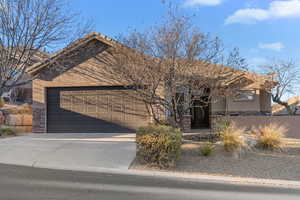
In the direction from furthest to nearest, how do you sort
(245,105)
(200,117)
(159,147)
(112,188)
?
(200,117) → (245,105) → (159,147) → (112,188)

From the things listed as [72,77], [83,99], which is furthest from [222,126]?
[72,77]

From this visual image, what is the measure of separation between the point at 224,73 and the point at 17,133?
11152mm

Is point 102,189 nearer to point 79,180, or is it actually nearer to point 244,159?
point 79,180

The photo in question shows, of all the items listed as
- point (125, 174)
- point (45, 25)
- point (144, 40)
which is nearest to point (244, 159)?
point (125, 174)

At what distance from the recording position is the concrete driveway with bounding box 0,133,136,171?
25.1 ft

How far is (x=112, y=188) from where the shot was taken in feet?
18.9

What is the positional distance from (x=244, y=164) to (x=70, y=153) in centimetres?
610

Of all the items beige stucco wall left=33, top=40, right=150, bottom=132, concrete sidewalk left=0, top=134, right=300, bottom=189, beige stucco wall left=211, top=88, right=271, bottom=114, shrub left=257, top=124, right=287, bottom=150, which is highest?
beige stucco wall left=33, top=40, right=150, bottom=132

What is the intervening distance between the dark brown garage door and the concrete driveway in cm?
276

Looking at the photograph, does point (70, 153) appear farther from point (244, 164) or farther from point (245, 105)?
point (245, 105)

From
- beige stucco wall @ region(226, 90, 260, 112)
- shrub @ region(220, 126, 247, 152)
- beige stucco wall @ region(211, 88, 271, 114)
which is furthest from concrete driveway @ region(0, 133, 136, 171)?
beige stucco wall @ region(226, 90, 260, 112)

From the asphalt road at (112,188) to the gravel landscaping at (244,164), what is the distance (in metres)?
0.92

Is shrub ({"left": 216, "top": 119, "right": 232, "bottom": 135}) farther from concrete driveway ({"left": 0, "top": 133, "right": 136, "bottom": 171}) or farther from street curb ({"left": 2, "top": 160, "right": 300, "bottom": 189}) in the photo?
concrete driveway ({"left": 0, "top": 133, "right": 136, "bottom": 171})

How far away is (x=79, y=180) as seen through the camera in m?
6.26
